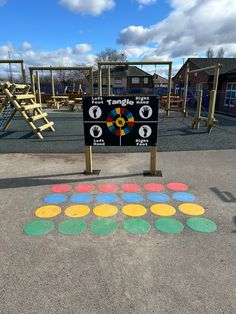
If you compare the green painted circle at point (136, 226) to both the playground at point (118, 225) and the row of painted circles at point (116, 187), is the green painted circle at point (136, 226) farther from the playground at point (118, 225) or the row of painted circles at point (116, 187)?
the row of painted circles at point (116, 187)

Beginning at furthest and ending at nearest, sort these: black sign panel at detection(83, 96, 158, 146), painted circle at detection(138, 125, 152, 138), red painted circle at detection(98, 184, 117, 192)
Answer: painted circle at detection(138, 125, 152, 138) → black sign panel at detection(83, 96, 158, 146) → red painted circle at detection(98, 184, 117, 192)

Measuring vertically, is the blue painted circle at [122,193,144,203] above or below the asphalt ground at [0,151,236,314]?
above

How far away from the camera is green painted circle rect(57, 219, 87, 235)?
295 cm

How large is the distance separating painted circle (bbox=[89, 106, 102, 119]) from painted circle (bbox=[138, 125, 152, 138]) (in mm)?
850

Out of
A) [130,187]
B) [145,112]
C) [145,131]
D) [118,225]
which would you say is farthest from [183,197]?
[145,112]

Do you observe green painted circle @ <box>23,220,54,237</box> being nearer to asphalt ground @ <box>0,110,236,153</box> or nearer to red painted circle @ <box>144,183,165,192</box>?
red painted circle @ <box>144,183,165,192</box>

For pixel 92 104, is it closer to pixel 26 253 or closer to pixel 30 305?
pixel 26 253

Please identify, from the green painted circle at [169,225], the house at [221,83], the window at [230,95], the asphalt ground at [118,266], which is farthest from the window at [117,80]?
the green painted circle at [169,225]

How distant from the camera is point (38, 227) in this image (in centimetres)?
304

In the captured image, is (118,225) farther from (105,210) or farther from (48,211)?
(48,211)

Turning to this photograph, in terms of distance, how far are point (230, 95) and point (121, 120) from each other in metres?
16.6

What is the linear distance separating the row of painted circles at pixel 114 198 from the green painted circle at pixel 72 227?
22.4 inches

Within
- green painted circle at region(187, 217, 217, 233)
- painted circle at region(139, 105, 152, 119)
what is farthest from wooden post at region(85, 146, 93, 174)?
green painted circle at region(187, 217, 217, 233)

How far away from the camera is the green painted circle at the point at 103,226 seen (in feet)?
9.66
